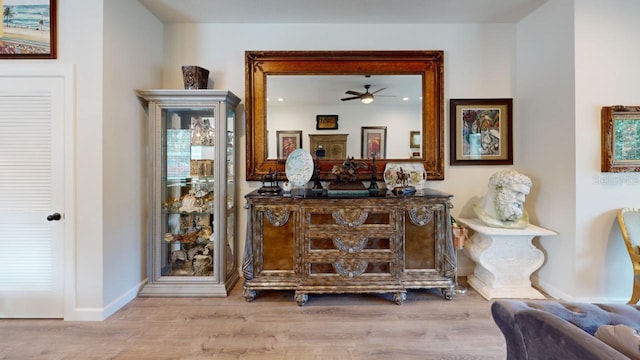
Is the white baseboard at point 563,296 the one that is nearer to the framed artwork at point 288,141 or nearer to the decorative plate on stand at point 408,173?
the decorative plate on stand at point 408,173

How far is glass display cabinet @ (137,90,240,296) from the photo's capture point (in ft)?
9.51

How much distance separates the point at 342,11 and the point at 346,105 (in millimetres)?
977

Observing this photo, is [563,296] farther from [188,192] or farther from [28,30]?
[28,30]

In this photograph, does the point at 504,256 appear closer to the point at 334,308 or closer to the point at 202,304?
the point at 334,308

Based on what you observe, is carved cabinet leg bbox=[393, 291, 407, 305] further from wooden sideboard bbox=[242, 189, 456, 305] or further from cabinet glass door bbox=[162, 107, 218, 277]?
cabinet glass door bbox=[162, 107, 218, 277]

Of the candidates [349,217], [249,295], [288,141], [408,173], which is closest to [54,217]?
[249,295]

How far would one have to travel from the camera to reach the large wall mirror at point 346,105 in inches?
127

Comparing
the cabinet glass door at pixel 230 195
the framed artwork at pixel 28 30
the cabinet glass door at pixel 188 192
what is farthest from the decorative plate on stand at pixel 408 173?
the framed artwork at pixel 28 30

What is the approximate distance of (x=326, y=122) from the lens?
3234 mm

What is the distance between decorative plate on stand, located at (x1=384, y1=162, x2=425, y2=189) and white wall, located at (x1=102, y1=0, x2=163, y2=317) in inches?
104

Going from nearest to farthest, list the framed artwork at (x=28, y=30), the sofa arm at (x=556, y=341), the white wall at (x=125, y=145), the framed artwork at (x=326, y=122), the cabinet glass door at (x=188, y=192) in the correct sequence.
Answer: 1. the sofa arm at (x=556, y=341)
2. the framed artwork at (x=28, y=30)
3. the white wall at (x=125, y=145)
4. the cabinet glass door at (x=188, y=192)
5. the framed artwork at (x=326, y=122)

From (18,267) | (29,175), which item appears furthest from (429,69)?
(18,267)

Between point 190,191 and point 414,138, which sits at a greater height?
point 414,138

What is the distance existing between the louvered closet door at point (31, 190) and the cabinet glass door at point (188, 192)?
2.74 ft
